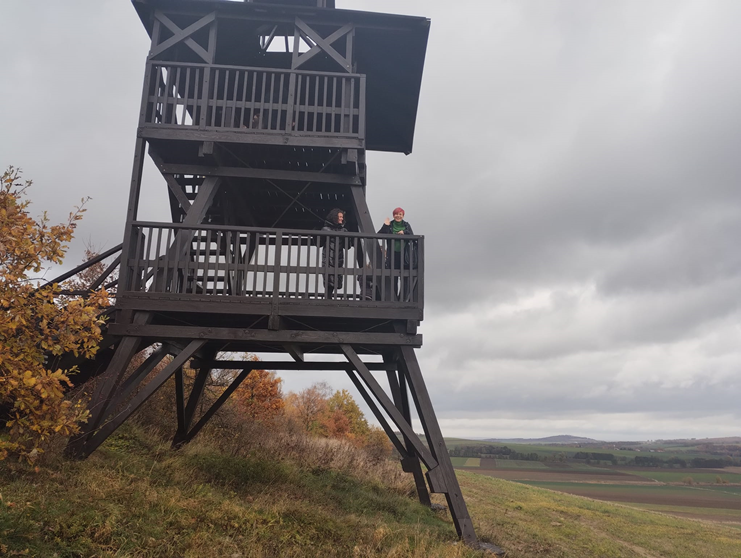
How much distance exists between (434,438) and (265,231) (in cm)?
452

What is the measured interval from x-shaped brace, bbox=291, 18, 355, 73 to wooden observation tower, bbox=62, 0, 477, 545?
4 centimetres

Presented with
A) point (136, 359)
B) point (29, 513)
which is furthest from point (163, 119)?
point (136, 359)

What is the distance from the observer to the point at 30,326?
19.0 feet

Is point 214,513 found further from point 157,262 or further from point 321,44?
point 321,44

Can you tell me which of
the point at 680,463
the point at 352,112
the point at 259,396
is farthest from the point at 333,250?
the point at 680,463

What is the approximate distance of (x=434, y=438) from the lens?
360 inches

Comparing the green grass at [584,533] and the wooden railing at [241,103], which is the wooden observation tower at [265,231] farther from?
the green grass at [584,533]

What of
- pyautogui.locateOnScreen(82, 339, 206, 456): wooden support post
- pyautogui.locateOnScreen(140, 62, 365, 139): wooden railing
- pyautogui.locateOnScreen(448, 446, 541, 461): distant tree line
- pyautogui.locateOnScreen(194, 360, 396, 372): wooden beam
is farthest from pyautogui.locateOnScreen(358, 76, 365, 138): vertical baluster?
pyautogui.locateOnScreen(448, 446, 541, 461): distant tree line

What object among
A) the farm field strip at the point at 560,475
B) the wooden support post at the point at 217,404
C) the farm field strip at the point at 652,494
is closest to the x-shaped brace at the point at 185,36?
the wooden support post at the point at 217,404

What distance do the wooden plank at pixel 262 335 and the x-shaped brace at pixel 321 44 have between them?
200 inches

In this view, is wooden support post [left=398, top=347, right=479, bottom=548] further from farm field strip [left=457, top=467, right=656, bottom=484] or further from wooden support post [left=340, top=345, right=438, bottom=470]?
farm field strip [left=457, top=467, right=656, bottom=484]

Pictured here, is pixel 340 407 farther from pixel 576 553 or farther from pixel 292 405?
pixel 576 553

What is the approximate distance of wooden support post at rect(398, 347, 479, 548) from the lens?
29.3 ft

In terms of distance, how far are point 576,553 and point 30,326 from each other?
11.8m
